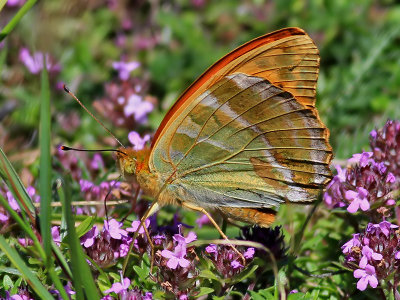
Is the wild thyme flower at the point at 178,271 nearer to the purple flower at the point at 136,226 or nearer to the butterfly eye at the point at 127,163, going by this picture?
the purple flower at the point at 136,226

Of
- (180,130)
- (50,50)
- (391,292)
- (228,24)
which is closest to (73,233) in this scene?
(180,130)

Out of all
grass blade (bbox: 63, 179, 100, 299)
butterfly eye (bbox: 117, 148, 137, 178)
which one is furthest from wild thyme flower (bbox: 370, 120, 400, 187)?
grass blade (bbox: 63, 179, 100, 299)

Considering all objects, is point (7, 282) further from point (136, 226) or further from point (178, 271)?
point (178, 271)

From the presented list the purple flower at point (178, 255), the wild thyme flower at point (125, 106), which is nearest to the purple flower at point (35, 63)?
the wild thyme flower at point (125, 106)

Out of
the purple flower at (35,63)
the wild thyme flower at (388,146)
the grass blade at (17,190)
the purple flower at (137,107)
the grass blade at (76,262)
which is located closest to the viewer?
the grass blade at (76,262)

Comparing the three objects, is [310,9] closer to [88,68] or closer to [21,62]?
[88,68]

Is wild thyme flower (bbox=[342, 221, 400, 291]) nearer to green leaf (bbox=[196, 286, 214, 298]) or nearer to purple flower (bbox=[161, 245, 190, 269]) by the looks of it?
green leaf (bbox=[196, 286, 214, 298])
